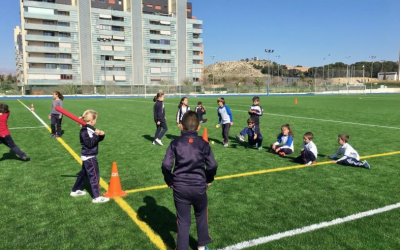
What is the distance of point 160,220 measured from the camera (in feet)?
15.4

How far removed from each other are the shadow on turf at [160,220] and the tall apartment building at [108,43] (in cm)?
7036

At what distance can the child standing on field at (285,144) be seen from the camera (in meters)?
8.82

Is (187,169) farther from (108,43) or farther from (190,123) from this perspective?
(108,43)

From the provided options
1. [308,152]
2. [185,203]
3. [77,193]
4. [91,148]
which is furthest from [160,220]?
[308,152]

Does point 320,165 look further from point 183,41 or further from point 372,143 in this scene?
point 183,41

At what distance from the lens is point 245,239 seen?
4062mm

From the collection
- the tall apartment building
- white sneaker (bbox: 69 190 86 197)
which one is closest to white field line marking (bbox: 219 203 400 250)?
white sneaker (bbox: 69 190 86 197)

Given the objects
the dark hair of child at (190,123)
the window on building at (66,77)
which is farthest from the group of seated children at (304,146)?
the window on building at (66,77)

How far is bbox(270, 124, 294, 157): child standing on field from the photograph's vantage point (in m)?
8.82

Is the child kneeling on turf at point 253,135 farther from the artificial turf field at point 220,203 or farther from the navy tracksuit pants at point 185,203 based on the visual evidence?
the navy tracksuit pants at point 185,203

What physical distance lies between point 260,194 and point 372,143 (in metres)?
7.06

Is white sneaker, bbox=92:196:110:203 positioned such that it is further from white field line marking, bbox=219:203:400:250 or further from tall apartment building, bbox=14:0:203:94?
tall apartment building, bbox=14:0:203:94

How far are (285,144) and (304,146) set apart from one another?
39.2 inches

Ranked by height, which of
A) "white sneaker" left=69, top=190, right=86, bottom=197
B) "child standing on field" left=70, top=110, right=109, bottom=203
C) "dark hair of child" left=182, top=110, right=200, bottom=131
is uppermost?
"dark hair of child" left=182, top=110, right=200, bottom=131
